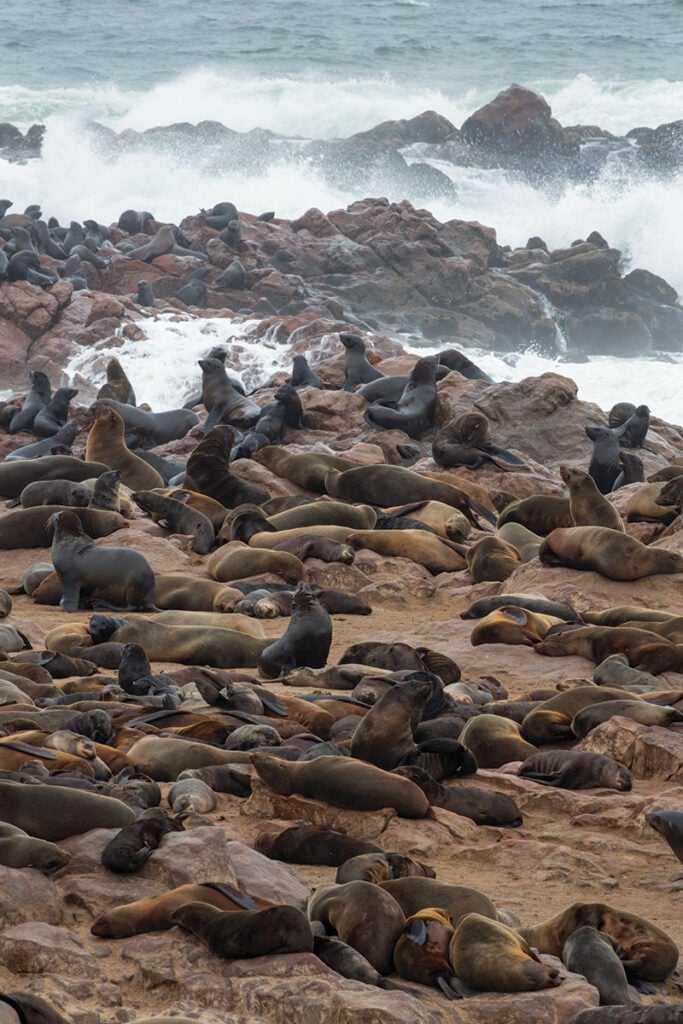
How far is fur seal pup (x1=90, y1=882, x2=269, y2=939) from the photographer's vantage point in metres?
3.62

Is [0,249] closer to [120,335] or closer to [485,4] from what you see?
[120,335]

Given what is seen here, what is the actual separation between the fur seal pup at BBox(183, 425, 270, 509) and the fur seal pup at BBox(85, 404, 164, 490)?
0.84 metres

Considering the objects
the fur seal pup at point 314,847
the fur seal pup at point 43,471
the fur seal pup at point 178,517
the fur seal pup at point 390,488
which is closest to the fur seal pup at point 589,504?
the fur seal pup at point 390,488

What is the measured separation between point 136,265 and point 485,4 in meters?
50.4

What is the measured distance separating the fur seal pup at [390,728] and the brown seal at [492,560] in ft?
15.4

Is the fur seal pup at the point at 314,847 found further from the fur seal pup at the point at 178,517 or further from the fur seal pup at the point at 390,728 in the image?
the fur seal pup at the point at 178,517

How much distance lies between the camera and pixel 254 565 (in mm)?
9922

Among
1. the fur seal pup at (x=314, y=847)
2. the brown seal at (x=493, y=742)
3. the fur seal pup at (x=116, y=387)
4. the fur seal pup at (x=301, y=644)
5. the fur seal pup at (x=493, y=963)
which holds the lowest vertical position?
the fur seal pup at (x=116, y=387)

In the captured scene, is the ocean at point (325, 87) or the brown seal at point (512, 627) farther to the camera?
the ocean at point (325, 87)

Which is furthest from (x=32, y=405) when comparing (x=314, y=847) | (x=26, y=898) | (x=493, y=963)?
(x=493, y=963)

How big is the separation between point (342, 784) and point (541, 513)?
6484mm

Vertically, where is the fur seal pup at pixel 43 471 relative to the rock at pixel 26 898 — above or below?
below

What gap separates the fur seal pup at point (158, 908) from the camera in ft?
11.9

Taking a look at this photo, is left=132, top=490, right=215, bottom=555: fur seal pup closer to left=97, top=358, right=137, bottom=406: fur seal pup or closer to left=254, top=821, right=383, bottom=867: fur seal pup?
left=97, top=358, right=137, bottom=406: fur seal pup
